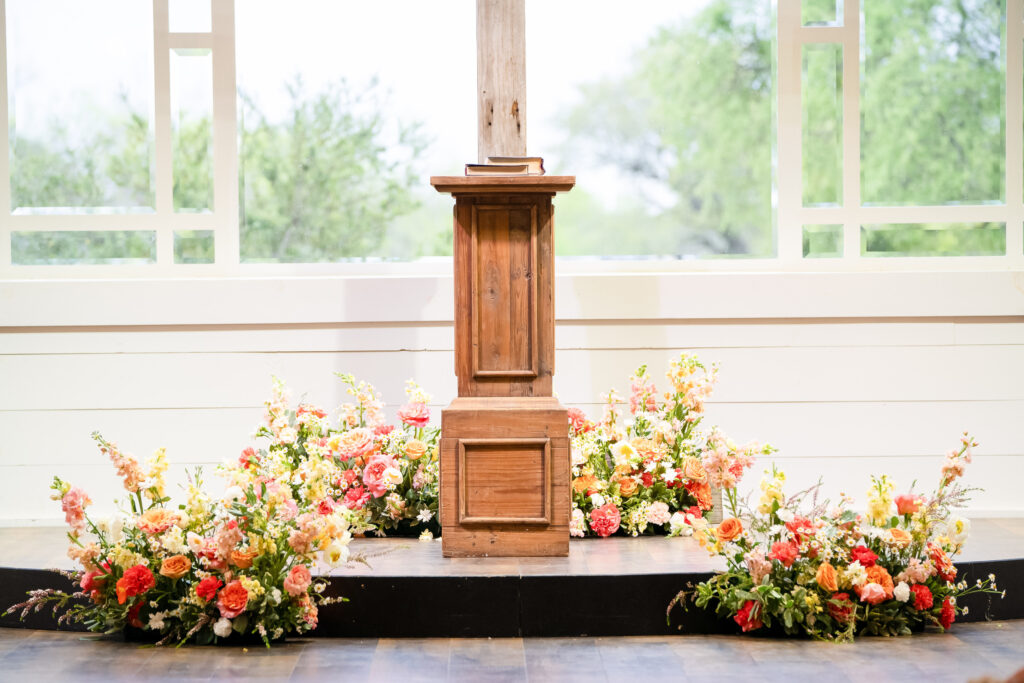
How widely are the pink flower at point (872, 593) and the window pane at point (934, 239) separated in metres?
2.07

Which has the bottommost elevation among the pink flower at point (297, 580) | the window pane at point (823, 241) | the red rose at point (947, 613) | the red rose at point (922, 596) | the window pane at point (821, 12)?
the red rose at point (947, 613)

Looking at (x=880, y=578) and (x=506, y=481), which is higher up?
(x=506, y=481)

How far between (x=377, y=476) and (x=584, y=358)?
1.17 metres

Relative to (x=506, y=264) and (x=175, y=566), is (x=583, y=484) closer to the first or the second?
(x=506, y=264)

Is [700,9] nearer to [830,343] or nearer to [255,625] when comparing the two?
[830,343]

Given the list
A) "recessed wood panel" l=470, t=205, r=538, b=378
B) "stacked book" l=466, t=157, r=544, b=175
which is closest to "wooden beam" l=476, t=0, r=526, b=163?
"stacked book" l=466, t=157, r=544, b=175

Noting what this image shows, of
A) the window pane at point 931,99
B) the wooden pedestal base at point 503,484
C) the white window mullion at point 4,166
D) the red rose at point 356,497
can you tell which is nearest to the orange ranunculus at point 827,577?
the wooden pedestal base at point 503,484

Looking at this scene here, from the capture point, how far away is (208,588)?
2.95m

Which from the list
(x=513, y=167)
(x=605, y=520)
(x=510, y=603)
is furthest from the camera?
(x=605, y=520)

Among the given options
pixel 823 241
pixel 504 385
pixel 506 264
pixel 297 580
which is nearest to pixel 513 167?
pixel 506 264

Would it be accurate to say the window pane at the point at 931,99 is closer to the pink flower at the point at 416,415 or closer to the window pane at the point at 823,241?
the window pane at the point at 823,241

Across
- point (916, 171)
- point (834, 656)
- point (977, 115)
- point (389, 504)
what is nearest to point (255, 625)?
point (389, 504)

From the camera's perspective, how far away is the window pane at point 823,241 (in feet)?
15.3

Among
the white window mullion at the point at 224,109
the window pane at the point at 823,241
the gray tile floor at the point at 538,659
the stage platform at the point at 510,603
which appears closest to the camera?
the gray tile floor at the point at 538,659
